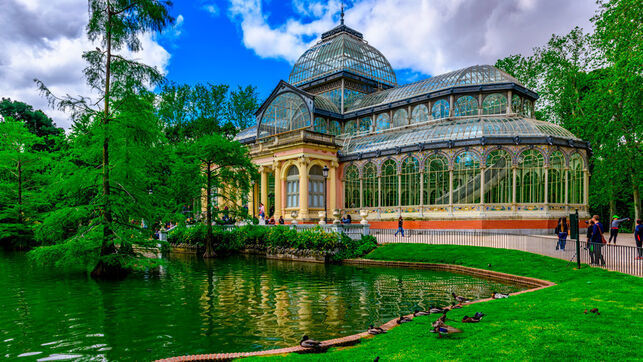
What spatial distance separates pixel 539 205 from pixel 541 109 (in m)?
20.1

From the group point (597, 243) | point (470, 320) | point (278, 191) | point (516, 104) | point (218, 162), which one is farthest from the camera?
point (278, 191)

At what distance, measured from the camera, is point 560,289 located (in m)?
11.5

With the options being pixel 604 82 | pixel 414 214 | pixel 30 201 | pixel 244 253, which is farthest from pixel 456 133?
pixel 30 201

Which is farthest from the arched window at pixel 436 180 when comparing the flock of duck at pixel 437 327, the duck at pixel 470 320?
the duck at pixel 470 320

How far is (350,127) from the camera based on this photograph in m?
40.7

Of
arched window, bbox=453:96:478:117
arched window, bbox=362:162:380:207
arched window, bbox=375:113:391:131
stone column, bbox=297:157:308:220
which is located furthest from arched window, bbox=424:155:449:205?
stone column, bbox=297:157:308:220

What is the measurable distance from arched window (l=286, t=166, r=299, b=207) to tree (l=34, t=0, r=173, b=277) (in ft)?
65.4

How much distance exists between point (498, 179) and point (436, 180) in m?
4.28

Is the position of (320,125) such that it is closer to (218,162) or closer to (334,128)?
(334,128)

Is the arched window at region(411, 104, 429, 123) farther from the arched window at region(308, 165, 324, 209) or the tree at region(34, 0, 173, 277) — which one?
the tree at region(34, 0, 173, 277)

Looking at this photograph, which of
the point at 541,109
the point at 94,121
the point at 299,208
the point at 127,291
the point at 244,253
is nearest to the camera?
the point at 127,291

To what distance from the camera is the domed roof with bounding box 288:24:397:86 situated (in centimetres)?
4366

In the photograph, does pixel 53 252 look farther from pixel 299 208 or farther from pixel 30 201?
pixel 299 208

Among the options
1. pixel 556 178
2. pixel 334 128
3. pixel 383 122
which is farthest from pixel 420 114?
pixel 556 178
